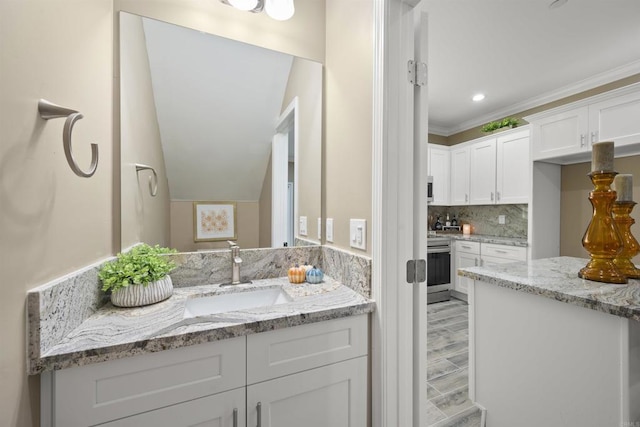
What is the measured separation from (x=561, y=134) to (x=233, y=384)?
3.72m

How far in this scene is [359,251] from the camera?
3.87 feet

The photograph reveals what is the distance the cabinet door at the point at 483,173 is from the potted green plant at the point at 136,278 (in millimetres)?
4012

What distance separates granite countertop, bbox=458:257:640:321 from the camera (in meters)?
1.00

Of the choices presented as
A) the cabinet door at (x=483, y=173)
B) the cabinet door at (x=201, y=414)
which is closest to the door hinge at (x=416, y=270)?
the cabinet door at (x=201, y=414)

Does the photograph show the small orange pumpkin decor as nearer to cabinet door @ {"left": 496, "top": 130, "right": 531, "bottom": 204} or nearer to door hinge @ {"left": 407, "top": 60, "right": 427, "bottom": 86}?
door hinge @ {"left": 407, "top": 60, "right": 427, "bottom": 86}

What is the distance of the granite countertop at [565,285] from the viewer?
100 centimetres

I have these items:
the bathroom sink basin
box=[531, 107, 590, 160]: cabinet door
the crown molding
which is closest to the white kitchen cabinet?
box=[531, 107, 590, 160]: cabinet door

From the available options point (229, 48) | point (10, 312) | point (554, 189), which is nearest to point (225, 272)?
point (10, 312)

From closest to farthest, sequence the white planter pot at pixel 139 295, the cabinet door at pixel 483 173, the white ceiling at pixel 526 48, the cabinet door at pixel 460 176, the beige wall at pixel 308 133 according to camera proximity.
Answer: the white planter pot at pixel 139 295
the beige wall at pixel 308 133
the white ceiling at pixel 526 48
the cabinet door at pixel 483 173
the cabinet door at pixel 460 176

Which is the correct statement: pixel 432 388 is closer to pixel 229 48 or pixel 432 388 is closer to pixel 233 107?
pixel 233 107

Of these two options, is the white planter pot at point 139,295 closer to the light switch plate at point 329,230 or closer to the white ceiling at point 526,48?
the light switch plate at point 329,230

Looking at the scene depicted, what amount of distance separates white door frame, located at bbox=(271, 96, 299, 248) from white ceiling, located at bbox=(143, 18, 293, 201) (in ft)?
0.16

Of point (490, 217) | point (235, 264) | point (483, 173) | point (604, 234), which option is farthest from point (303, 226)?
point (490, 217)

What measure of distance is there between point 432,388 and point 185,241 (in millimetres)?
1932
